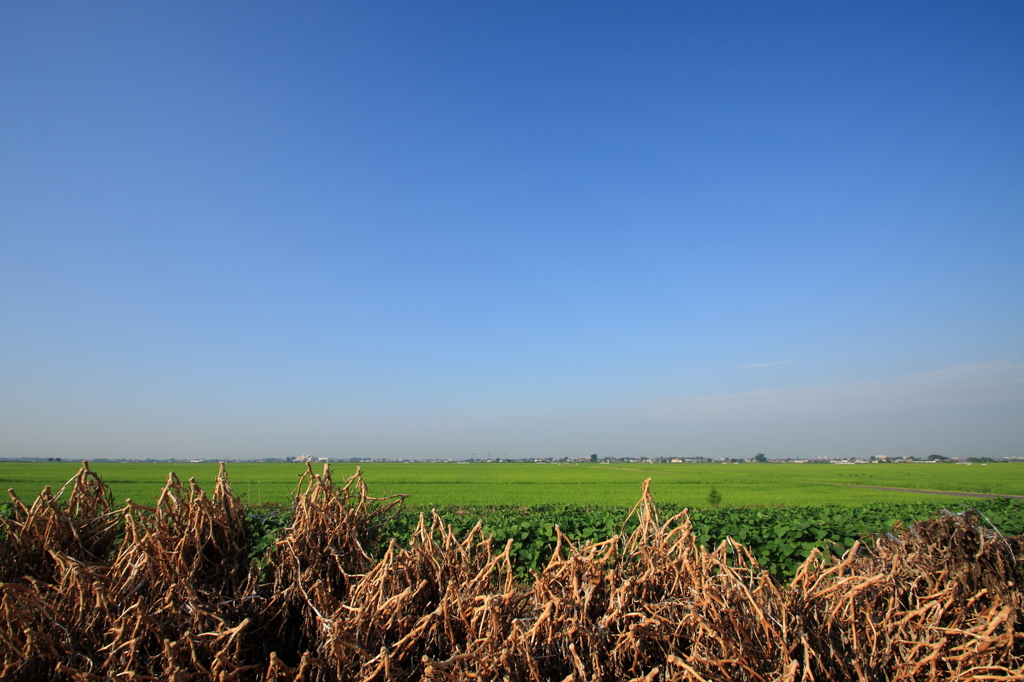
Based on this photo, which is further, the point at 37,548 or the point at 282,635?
the point at 37,548

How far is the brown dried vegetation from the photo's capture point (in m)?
2.10

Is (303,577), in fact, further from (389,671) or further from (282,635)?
(389,671)

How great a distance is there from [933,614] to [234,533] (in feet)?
10.5

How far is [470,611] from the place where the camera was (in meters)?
2.33

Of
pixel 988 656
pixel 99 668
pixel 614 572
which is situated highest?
pixel 614 572

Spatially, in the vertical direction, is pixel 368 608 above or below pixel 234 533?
below

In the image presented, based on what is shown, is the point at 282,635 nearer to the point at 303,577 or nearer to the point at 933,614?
the point at 303,577

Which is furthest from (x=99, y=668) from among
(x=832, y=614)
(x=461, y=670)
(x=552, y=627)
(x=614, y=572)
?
(x=832, y=614)

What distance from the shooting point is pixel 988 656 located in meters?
2.04

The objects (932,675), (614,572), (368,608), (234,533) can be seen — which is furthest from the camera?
(234,533)

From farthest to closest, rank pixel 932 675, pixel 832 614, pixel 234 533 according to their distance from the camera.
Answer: pixel 234 533 → pixel 832 614 → pixel 932 675

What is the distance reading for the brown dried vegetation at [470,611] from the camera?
2.10 m

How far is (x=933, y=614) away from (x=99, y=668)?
3.39 m

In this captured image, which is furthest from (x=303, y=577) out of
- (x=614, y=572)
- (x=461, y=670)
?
(x=614, y=572)
